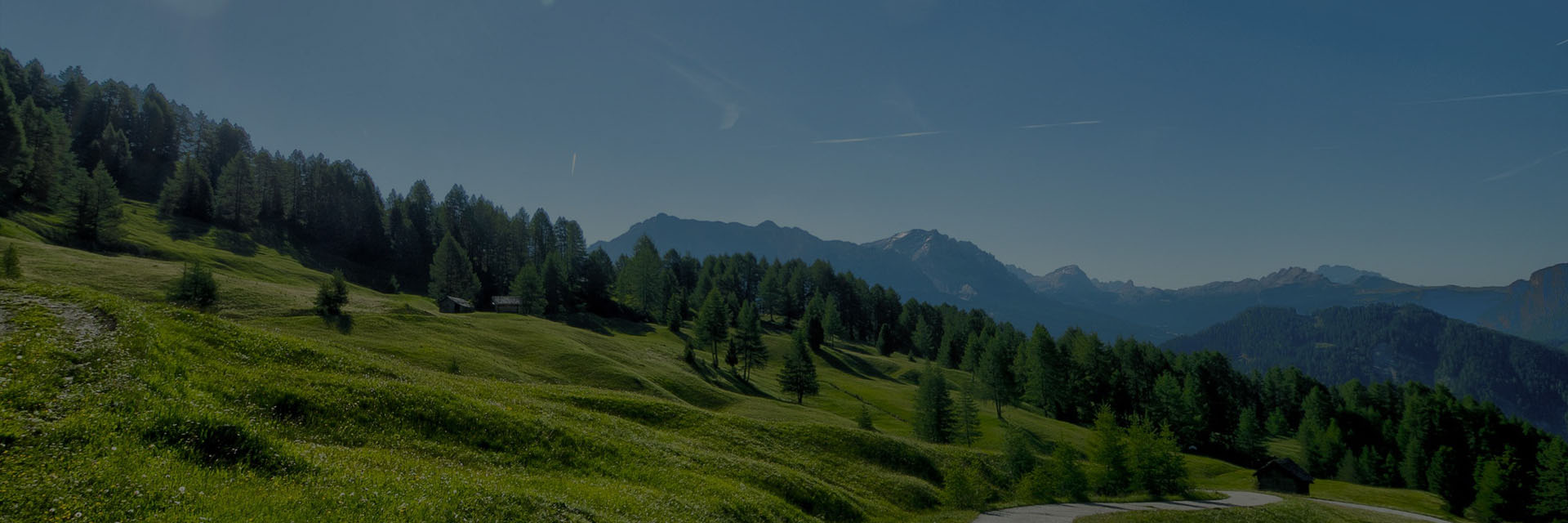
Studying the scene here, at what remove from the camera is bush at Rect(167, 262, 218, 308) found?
54719 mm

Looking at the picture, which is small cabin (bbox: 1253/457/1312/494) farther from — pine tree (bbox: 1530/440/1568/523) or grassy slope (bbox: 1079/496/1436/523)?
grassy slope (bbox: 1079/496/1436/523)

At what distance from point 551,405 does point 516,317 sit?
234ft

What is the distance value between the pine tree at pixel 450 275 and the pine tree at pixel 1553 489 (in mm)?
176335

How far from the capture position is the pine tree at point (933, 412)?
72000 millimetres

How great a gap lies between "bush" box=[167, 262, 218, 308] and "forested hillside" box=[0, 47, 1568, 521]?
40cm

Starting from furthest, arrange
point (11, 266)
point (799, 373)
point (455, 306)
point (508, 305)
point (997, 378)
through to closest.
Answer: point (508, 305)
point (455, 306)
point (997, 378)
point (799, 373)
point (11, 266)

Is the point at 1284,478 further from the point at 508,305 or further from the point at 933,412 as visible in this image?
the point at 508,305

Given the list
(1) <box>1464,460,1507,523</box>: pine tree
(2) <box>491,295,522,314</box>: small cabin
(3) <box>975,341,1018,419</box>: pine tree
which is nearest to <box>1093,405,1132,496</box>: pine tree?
(3) <box>975,341,1018,419</box>: pine tree

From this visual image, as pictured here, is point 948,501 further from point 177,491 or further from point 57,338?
point 57,338

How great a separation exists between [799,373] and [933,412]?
21812mm

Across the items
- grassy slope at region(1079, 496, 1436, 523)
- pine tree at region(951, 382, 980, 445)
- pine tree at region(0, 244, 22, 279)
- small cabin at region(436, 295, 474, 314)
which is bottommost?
pine tree at region(951, 382, 980, 445)

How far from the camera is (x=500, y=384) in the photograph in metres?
36.4

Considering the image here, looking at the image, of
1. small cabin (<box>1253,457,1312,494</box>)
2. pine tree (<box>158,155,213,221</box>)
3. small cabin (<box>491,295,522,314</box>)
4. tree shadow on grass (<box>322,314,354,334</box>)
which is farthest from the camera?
pine tree (<box>158,155,213,221</box>)

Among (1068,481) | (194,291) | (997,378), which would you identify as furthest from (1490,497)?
(194,291)
